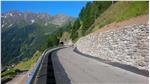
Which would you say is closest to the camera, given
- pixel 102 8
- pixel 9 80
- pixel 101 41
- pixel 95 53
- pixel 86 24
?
pixel 9 80

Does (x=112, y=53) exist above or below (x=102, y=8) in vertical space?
below

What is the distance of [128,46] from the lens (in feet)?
76.3

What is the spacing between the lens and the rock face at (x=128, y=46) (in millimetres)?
20047

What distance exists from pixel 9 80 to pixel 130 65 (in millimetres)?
7772

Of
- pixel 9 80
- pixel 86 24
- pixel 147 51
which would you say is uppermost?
pixel 86 24

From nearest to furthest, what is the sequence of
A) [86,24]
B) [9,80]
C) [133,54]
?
[133,54], [9,80], [86,24]

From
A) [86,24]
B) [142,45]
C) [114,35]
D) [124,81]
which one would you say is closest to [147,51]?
[142,45]

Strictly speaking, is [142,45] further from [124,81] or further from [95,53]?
[95,53]

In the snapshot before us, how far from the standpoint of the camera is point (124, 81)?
15.6 metres

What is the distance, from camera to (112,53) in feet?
93.7

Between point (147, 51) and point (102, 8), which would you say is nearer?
point (147, 51)

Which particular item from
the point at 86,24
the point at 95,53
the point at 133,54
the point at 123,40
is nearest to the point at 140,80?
the point at 133,54

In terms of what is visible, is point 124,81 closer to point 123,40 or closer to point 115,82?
point 115,82

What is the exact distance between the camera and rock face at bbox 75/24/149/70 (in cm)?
2005
